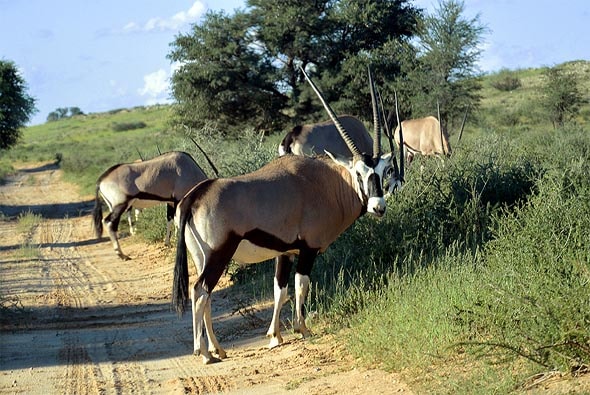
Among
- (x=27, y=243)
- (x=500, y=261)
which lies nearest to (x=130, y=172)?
(x=27, y=243)

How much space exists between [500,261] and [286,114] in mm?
20421

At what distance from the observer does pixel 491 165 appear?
10211 mm

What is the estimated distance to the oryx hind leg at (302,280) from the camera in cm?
797

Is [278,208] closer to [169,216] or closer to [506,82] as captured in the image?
[169,216]

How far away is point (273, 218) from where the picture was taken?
305 inches

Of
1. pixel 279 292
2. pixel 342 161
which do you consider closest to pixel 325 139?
pixel 342 161

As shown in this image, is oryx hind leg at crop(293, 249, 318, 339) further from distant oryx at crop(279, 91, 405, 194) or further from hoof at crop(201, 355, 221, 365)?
distant oryx at crop(279, 91, 405, 194)

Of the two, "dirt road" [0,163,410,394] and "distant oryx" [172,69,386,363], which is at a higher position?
"distant oryx" [172,69,386,363]

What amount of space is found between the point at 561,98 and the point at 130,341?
81.3 ft

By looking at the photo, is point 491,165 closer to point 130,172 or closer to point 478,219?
point 478,219

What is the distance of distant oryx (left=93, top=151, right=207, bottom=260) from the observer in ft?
48.9

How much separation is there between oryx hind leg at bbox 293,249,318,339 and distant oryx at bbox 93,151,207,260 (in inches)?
276

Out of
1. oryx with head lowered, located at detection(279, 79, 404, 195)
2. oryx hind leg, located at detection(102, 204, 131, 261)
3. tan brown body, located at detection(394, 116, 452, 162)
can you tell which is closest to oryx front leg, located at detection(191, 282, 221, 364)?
oryx with head lowered, located at detection(279, 79, 404, 195)

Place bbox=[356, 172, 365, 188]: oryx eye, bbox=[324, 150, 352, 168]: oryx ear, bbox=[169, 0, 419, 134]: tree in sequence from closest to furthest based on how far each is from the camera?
bbox=[356, 172, 365, 188]: oryx eye, bbox=[324, 150, 352, 168]: oryx ear, bbox=[169, 0, 419, 134]: tree
